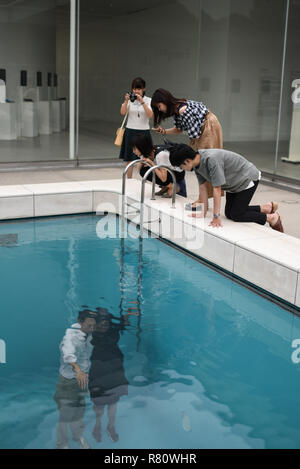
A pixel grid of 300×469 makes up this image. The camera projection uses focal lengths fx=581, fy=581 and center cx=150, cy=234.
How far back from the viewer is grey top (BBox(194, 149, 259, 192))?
205 inches

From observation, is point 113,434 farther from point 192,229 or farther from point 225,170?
point 225,170

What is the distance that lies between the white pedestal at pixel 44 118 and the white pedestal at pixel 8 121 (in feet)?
1.33

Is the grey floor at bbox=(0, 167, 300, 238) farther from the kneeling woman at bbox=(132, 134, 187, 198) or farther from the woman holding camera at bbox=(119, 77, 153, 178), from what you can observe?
the woman holding camera at bbox=(119, 77, 153, 178)

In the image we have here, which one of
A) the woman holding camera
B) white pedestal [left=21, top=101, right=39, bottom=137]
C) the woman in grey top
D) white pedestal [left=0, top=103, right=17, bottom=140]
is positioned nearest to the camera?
the woman in grey top

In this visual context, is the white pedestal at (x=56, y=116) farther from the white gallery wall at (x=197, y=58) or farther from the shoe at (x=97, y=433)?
the shoe at (x=97, y=433)

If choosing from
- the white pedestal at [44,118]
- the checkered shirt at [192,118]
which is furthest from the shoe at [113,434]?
the white pedestal at [44,118]

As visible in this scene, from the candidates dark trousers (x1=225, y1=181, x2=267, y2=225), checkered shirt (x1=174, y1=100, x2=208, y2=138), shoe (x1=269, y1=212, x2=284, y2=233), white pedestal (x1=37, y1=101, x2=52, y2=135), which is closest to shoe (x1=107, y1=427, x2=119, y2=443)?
dark trousers (x1=225, y1=181, x2=267, y2=225)

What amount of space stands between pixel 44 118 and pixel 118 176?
166 centimetres

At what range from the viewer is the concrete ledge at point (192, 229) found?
4551 millimetres

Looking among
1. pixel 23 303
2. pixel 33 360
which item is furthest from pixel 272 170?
pixel 33 360

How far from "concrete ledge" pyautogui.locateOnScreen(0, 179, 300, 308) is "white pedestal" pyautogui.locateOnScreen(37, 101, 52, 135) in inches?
98.1

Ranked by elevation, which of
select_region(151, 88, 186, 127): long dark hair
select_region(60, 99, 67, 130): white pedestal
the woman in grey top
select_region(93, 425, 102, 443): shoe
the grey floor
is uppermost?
select_region(151, 88, 186, 127): long dark hair

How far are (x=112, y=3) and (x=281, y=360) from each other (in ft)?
24.8

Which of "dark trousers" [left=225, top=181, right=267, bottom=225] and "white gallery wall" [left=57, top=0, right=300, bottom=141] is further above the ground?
"white gallery wall" [left=57, top=0, right=300, bottom=141]
